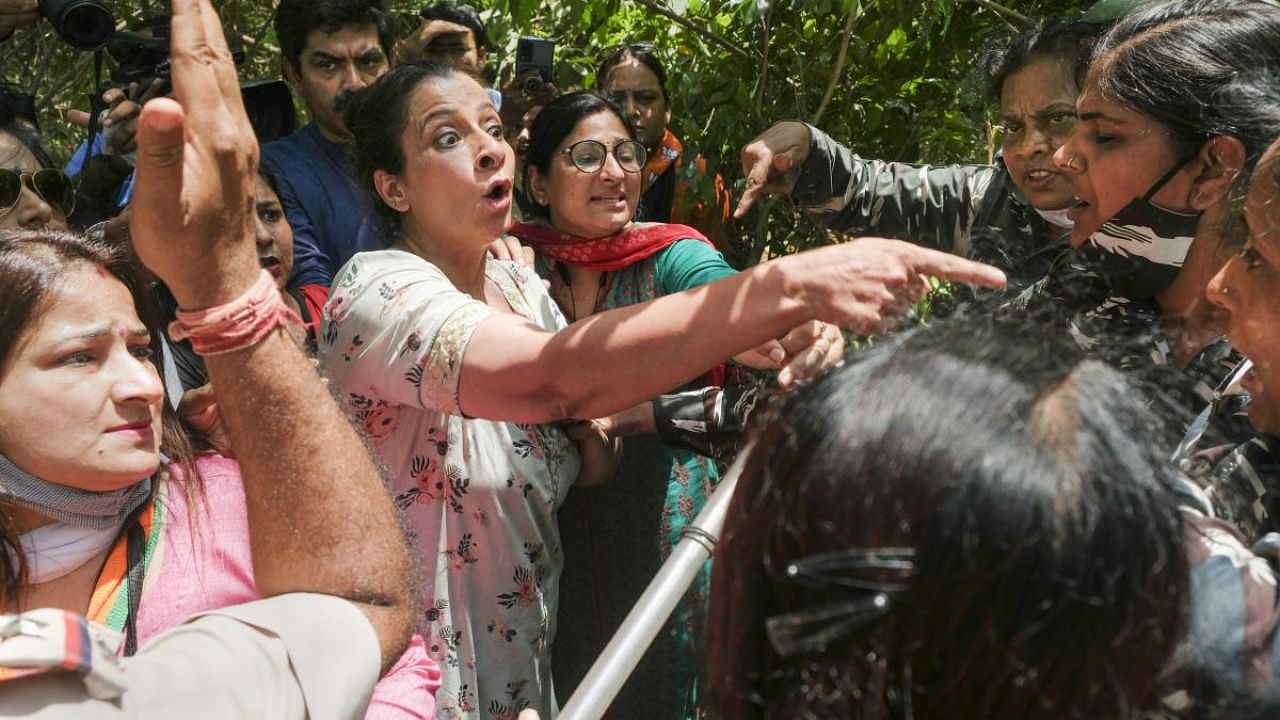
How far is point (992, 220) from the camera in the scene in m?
2.78

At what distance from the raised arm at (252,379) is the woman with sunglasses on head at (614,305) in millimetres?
976

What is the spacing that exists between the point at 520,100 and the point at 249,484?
2.84 meters

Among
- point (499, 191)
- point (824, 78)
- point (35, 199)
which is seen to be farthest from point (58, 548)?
point (824, 78)

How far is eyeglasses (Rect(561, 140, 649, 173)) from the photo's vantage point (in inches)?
121

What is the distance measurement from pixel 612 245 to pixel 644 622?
69.3 inches

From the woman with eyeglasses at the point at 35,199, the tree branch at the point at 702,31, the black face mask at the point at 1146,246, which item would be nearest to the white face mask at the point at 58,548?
the woman with eyeglasses at the point at 35,199

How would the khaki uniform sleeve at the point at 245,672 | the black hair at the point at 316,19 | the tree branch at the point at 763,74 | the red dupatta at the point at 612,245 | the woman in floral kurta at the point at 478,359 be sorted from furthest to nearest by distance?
the tree branch at the point at 763,74 < the black hair at the point at 316,19 < the red dupatta at the point at 612,245 < the woman in floral kurta at the point at 478,359 < the khaki uniform sleeve at the point at 245,672

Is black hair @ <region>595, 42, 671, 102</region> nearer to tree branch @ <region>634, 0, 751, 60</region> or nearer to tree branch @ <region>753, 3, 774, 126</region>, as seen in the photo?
tree branch @ <region>634, 0, 751, 60</region>

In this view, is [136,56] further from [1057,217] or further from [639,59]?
[1057,217]

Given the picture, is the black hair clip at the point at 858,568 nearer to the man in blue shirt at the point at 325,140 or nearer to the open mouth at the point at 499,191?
the open mouth at the point at 499,191

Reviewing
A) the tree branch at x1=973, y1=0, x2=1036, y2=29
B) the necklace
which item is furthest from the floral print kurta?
the tree branch at x1=973, y1=0, x2=1036, y2=29

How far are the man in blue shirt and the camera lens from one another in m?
0.52

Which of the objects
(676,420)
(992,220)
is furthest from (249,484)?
(992,220)

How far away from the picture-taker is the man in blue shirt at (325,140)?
3.09m
